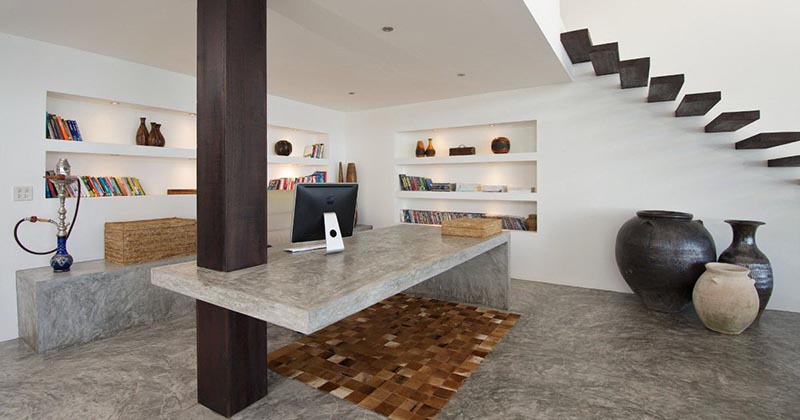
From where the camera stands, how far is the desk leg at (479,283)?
3.57 metres

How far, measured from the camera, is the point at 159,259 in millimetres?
3367

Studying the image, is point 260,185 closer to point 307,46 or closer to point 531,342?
point 307,46

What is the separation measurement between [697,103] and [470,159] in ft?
7.76

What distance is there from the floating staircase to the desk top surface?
2.26m

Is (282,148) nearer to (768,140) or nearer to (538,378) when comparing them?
(538,378)

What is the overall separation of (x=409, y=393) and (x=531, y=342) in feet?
3.61

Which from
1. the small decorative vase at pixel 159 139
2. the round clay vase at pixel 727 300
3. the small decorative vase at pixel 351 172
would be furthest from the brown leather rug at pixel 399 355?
the small decorative vase at pixel 351 172

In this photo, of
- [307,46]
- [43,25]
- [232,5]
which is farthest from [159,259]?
[232,5]

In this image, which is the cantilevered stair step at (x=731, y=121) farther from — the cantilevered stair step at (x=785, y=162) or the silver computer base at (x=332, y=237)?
the silver computer base at (x=332, y=237)

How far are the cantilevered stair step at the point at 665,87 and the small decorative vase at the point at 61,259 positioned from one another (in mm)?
4887

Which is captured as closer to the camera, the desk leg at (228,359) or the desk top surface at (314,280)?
the desk top surface at (314,280)

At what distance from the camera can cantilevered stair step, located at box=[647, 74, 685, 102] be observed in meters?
3.34

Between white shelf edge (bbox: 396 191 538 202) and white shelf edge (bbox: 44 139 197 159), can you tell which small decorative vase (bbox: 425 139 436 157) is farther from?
white shelf edge (bbox: 44 139 197 159)

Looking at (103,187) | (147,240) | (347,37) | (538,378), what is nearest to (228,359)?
(538,378)
